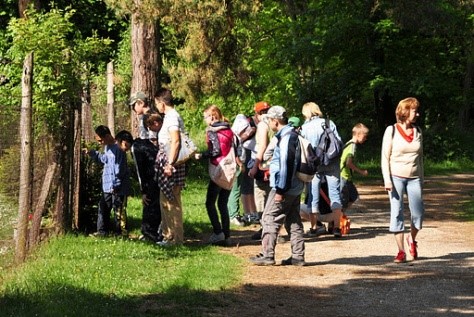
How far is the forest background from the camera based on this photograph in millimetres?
12405

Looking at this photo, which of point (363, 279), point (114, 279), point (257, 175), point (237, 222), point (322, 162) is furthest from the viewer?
point (237, 222)

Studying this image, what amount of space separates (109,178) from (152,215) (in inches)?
31.5

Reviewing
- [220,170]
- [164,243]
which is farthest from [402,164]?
[164,243]

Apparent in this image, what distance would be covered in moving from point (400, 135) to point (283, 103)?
79.9 feet

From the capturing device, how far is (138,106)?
13344mm

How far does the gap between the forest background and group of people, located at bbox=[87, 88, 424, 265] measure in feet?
2.99

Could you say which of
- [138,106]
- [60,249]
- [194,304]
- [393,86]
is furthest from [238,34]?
[194,304]

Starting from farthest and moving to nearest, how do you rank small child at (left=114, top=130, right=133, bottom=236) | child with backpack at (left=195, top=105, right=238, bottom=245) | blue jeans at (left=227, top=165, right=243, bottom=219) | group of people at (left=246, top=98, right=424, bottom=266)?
blue jeans at (left=227, top=165, right=243, bottom=219) → small child at (left=114, top=130, right=133, bottom=236) → child with backpack at (left=195, top=105, right=238, bottom=245) → group of people at (left=246, top=98, right=424, bottom=266)

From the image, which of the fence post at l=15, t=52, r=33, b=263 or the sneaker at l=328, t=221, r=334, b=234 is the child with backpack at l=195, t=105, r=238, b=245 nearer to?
the sneaker at l=328, t=221, r=334, b=234

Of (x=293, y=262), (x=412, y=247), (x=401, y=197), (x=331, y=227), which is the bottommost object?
(x=293, y=262)

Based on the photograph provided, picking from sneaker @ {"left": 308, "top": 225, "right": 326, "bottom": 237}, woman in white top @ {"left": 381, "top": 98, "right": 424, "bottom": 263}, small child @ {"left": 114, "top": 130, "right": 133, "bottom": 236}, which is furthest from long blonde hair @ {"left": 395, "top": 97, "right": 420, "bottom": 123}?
small child @ {"left": 114, "top": 130, "right": 133, "bottom": 236}

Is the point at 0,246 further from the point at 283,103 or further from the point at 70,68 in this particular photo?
the point at 283,103

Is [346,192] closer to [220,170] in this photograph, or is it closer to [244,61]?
[220,170]

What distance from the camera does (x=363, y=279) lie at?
437 inches
